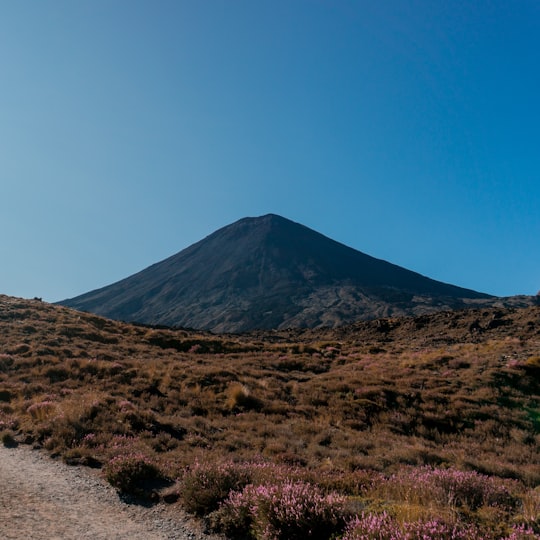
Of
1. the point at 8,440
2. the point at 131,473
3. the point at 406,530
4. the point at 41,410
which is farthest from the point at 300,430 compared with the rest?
the point at 406,530

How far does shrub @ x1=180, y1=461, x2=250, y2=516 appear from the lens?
595 centimetres

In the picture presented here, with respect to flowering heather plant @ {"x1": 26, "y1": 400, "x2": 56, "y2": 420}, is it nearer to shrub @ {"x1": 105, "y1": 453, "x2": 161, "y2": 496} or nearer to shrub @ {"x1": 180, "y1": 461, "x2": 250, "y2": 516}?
shrub @ {"x1": 105, "y1": 453, "x2": 161, "y2": 496}

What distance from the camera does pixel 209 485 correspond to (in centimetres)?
626

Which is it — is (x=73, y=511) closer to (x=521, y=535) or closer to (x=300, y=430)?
(x=521, y=535)

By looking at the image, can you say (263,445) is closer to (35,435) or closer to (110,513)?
(110,513)

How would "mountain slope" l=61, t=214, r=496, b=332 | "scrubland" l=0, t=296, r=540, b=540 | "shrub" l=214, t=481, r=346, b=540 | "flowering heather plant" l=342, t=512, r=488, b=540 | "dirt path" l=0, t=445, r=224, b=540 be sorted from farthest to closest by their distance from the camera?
"mountain slope" l=61, t=214, r=496, b=332 < "dirt path" l=0, t=445, r=224, b=540 < "scrubland" l=0, t=296, r=540, b=540 < "shrub" l=214, t=481, r=346, b=540 < "flowering heather plant" l=342, t=512, r=488, b=540

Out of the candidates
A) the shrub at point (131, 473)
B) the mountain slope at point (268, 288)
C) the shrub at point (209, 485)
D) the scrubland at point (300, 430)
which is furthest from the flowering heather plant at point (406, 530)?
the mountain slope at point (268, 288)

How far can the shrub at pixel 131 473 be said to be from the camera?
269 inches

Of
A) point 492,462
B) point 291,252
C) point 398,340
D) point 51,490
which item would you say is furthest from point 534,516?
point 291,252

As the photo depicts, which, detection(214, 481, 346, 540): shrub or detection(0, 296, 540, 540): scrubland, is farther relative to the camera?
detection(0, 296, 540, 540): scrubland

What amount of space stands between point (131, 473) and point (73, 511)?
127 cm

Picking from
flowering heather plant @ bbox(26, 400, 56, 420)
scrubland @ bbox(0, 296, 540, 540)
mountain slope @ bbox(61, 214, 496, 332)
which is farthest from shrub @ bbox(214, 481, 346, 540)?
mountain slope @ bbox(61, 214, 496, 332)

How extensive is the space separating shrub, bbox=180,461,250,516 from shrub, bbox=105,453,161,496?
92 centimetres

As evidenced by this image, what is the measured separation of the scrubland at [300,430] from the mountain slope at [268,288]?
72518mm
